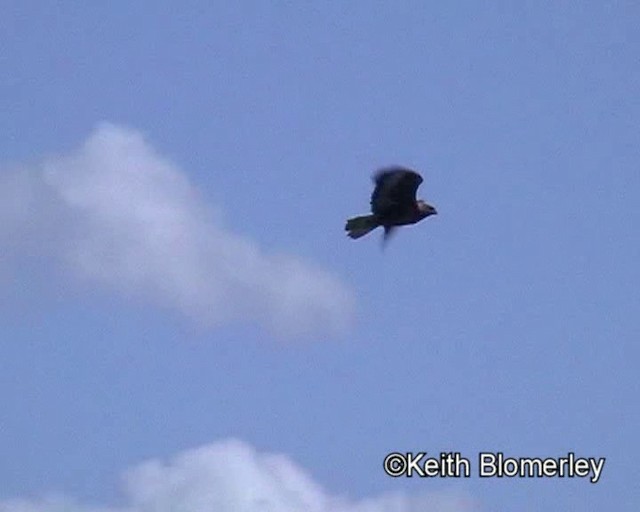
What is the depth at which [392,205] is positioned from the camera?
28.2 metres

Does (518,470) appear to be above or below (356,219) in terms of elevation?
below

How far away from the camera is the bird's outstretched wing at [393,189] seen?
27.6 m

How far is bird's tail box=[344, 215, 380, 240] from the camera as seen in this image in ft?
94.0

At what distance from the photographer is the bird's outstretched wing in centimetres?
2764

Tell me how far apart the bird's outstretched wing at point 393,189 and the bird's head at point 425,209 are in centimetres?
30

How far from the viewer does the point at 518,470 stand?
30016mm

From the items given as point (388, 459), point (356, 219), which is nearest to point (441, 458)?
point (388, 459)

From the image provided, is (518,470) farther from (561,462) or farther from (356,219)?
(356,219)

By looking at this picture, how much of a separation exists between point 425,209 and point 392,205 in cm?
91

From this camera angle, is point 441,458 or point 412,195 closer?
point 412,195

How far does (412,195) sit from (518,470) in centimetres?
548

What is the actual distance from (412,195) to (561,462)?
6.00 meters

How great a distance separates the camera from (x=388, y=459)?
3091cm

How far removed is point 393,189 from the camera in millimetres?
27922
